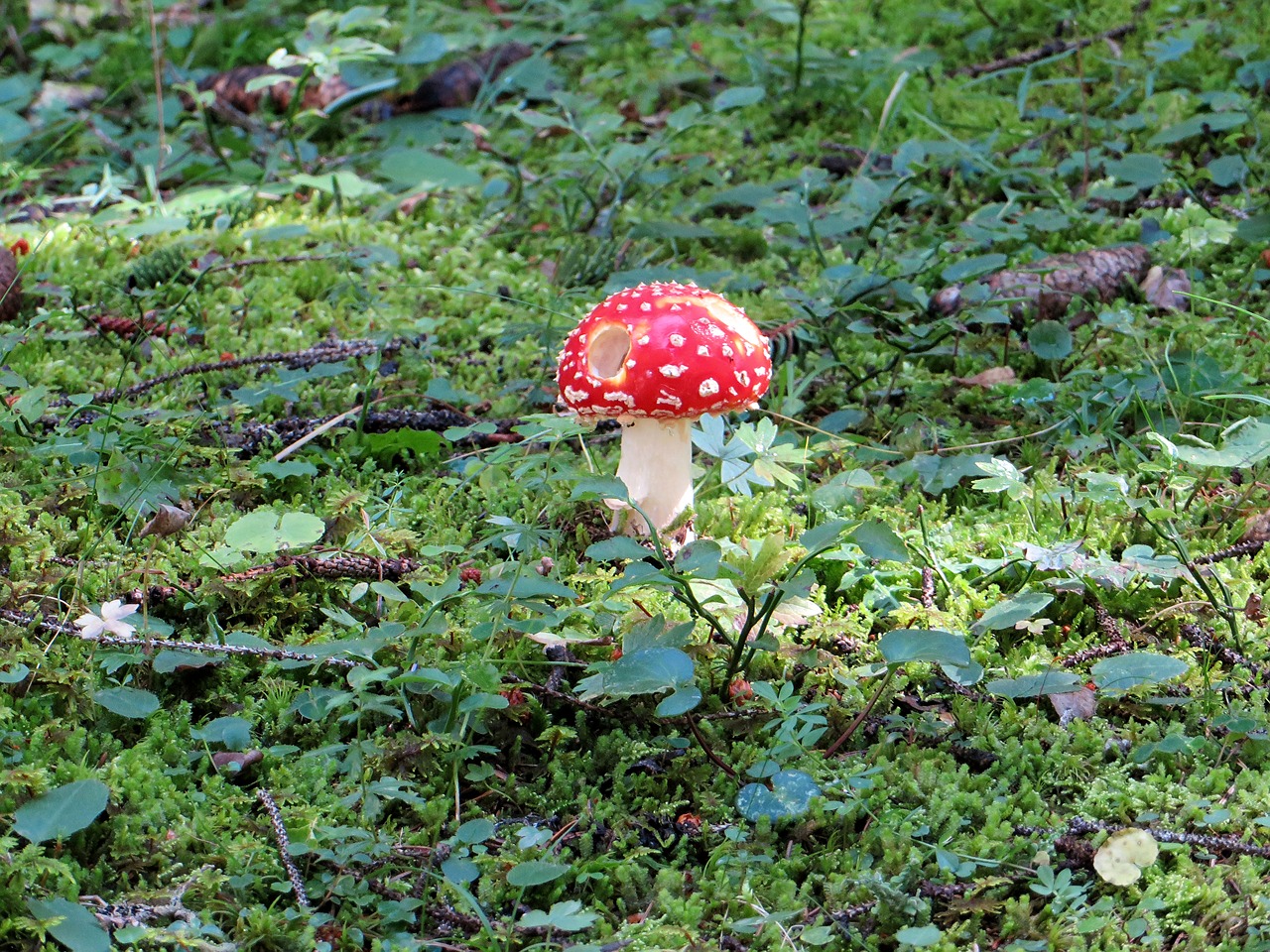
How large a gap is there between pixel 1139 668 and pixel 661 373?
1160mm

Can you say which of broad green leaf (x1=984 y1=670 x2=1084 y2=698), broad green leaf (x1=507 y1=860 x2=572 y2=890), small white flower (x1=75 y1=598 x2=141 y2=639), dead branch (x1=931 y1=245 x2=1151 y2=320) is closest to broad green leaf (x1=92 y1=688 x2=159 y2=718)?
small white flower (x1=75 y1=598 x2=141 y2=639)

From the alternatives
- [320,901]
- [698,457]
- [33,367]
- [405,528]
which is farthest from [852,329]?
[33,367]

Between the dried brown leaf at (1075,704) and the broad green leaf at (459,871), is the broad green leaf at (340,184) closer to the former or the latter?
the broad green leaf at (459,871)

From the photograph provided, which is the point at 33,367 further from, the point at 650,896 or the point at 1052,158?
the point at 1052,158

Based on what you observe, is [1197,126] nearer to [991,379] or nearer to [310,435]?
[991,379]

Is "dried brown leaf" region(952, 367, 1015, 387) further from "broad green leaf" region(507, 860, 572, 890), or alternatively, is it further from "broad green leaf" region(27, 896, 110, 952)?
"broad green leaf" region(27, 896, 110, 952)

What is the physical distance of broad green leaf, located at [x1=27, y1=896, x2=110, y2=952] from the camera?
1.83 m

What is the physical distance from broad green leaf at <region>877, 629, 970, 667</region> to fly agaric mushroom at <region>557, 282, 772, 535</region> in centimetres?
77

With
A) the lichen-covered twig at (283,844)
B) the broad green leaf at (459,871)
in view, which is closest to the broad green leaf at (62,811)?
the lichen-covered twig at (283,844)

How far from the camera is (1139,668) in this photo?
2.33 metres

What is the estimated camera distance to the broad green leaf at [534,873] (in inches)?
76.2

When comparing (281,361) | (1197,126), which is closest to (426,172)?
(281,361)

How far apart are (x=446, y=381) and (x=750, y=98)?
194 cm

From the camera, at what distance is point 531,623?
230 centimetres
